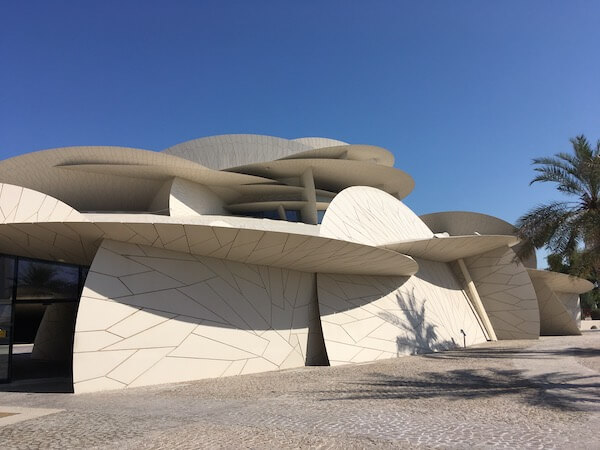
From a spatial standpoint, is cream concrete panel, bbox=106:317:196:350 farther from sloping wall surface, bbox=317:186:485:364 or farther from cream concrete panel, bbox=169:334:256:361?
sloping wall surface, bbox=317:186:485:364

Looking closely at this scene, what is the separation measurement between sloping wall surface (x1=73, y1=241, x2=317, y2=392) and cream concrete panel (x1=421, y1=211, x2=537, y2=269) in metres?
17.6

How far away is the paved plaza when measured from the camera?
536 centimetres

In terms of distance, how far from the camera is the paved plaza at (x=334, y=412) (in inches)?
211

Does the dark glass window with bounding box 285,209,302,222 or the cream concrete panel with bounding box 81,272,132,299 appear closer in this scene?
the cream concrete panel with bounding box 81,272,132,299

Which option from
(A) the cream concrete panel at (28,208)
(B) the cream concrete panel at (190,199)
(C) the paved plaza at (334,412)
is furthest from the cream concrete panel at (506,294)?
(A) the cream concrete panel at (28,208)

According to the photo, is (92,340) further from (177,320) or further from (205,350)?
(205,350)

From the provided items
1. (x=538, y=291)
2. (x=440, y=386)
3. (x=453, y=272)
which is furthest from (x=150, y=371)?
(x=538, y=291)

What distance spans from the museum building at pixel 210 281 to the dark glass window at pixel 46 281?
0.04 meters

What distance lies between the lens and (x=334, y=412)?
6875mm

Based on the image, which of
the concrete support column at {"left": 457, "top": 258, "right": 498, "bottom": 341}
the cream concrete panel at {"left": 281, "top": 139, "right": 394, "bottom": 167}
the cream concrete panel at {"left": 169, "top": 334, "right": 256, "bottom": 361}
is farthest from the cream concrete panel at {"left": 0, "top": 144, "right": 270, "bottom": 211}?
the concrete support column at {"left": 457, "top": 258, "right": 498, "bottom": 341}

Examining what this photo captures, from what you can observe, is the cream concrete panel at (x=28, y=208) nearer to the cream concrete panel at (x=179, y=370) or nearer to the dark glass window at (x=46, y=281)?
the dark glass window at (x=46, y=281)

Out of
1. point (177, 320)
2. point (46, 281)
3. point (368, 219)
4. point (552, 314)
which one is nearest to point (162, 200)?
point (46, 281)

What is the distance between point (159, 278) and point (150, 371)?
2329mm

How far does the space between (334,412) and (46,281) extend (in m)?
10.1
